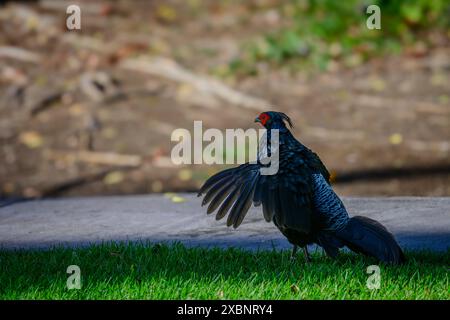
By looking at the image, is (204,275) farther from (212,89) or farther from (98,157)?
(212,89)

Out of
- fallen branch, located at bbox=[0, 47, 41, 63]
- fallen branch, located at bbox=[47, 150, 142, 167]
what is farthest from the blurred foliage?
fallen branch, located at bbox=[0, 47, 41, 63]

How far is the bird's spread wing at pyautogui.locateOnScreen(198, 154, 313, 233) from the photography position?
5059mm

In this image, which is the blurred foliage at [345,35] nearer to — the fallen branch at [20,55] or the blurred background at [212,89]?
the blurred background at [212,89]

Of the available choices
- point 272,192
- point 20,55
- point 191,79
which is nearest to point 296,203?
point 272,192

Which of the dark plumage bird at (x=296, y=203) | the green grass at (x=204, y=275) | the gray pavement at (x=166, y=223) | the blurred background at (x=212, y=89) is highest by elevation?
the blurred background at (x=212, y=89)

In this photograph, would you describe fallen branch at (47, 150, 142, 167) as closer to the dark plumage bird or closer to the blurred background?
the blurred background

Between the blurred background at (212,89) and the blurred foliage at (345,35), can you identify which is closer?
the blurred background at (212,89)

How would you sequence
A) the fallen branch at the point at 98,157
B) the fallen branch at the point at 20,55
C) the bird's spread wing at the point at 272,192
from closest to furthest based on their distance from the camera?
the bird's spread wing at the point at 272,192, the fallen branch at the point at 98,157, the fallen branch at the point at 20,55

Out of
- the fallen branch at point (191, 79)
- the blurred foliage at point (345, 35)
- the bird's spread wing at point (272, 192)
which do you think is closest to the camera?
the bird's spread wing at point (272, 192)

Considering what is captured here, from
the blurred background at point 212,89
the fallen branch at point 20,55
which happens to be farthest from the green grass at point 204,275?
the fallen branch at point 20,55

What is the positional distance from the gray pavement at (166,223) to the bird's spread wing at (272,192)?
2.47 feet

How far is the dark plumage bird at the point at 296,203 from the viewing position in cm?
509

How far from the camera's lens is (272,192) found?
511 cm

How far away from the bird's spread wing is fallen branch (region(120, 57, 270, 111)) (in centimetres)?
570
